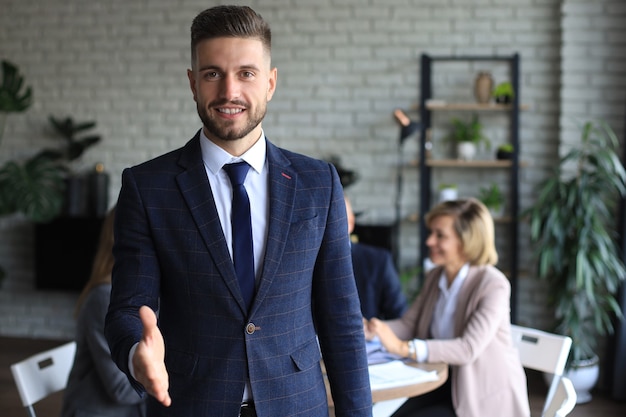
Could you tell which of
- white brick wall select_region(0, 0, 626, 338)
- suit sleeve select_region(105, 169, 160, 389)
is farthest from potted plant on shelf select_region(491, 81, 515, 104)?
suit sleeve select_region(105, 169, 160, 389)

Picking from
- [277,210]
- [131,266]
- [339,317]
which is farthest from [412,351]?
[131,266]

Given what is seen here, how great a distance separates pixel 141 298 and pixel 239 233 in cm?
20

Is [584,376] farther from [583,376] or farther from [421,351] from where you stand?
[421,351]

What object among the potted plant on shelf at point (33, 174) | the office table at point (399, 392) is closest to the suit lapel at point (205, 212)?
the office table at point (399, 392)

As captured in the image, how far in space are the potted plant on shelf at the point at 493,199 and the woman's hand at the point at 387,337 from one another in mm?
2765

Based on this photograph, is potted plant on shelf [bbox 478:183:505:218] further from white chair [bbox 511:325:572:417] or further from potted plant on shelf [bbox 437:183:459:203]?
white chair [bbox 511:325:572:417]

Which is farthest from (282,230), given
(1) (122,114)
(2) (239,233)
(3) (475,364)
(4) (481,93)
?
(1) (122,114)

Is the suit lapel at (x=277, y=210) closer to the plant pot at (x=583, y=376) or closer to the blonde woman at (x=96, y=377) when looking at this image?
the blonde woman at (x=96, y=377)

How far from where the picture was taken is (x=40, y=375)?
2.58 metres

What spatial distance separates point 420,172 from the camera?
17.7 feet

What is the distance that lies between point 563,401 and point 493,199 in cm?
311

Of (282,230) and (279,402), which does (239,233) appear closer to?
(282,230)

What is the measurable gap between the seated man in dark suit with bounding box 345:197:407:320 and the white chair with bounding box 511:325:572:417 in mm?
631

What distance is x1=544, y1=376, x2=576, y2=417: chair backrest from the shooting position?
2006 mm
